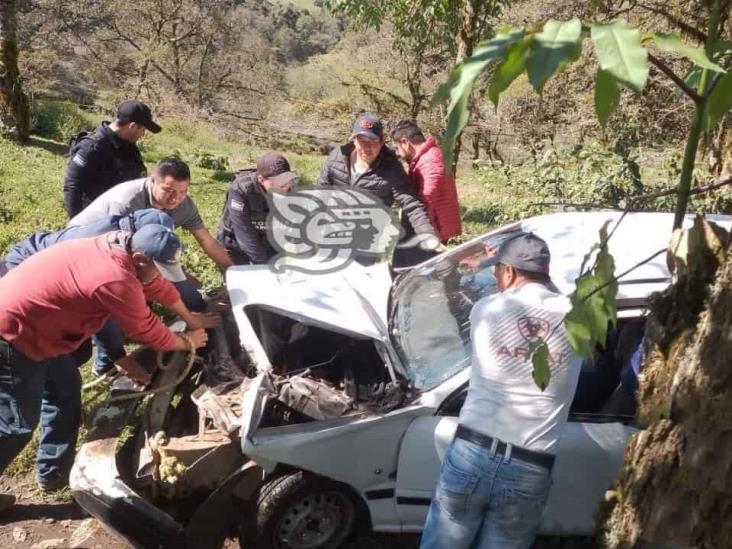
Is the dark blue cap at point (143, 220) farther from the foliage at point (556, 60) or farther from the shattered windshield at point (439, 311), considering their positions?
the foliage at point (556, 60)

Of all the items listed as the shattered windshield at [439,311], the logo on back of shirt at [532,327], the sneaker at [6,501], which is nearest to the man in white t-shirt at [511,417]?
the logo on back of shirt at [532,327]

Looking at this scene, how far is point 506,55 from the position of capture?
104 cm

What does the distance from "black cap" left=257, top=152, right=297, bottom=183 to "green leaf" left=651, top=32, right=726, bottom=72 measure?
3.57m

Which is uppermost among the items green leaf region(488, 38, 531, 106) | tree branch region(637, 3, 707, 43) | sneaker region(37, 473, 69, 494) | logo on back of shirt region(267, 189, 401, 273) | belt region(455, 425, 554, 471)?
tree branch region(637, 3, 707, 43)

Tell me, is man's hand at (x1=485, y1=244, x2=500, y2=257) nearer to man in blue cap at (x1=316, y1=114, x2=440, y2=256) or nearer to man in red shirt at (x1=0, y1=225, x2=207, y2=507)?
man in blue cap at (x1=316, y1=114, x2=440, y2=256)

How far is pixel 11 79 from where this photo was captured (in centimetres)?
1204

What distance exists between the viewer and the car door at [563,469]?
3.03 meters

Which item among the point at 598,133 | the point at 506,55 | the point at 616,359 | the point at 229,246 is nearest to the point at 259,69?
the point at 598,133

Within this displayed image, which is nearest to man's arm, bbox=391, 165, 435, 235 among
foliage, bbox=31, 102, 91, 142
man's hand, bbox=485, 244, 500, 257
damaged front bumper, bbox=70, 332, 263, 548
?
man's hand, bbox=485, 244, 500, 257

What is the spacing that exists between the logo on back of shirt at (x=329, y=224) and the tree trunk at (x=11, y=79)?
29.6 ft

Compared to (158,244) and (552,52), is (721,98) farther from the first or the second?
(158,244)

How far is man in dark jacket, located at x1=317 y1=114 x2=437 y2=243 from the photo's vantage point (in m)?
4.76

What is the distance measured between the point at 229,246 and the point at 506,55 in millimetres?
4131

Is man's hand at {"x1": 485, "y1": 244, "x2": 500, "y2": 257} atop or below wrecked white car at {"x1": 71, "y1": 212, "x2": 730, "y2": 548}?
atop
